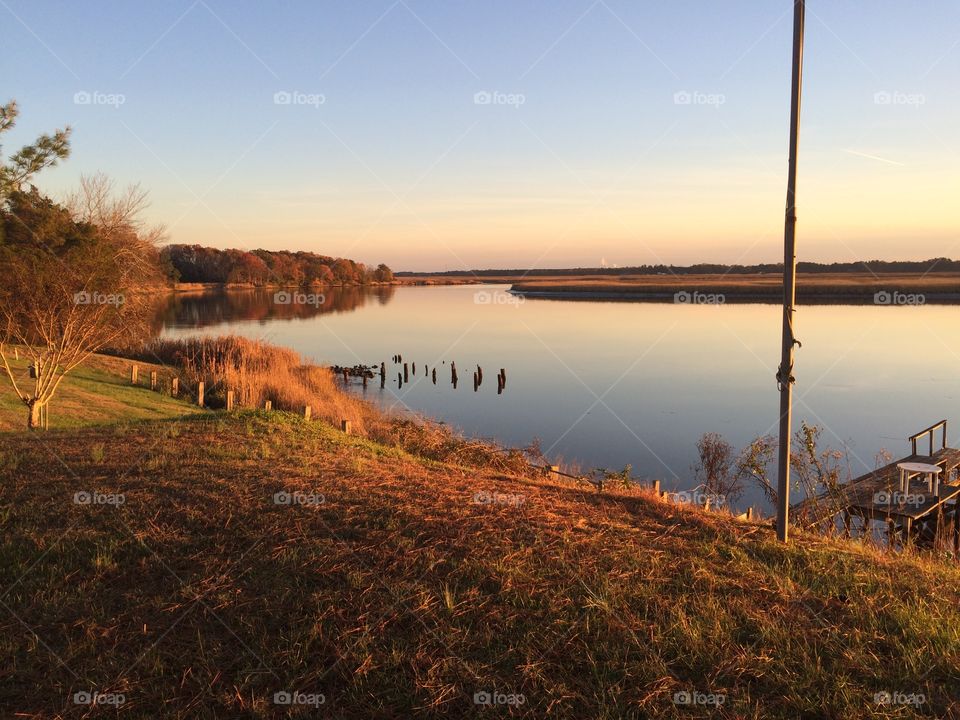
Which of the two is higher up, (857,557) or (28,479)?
(28,479)

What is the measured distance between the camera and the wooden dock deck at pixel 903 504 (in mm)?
12797

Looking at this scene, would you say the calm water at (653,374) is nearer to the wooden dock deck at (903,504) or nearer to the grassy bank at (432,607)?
the wooden dock deck at (903,504)

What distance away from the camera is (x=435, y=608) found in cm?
461

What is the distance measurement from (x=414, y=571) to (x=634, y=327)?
184 feet

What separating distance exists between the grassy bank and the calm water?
11969 millimetres

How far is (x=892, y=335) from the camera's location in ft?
158

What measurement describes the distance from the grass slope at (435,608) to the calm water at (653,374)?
11981 mm

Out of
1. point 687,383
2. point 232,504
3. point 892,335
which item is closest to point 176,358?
point 687,383

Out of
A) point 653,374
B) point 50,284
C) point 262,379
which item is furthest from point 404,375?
point 50,284

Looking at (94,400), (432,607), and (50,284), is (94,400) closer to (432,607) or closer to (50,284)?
(50,284)

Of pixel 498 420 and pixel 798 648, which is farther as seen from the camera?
pixel 498 420

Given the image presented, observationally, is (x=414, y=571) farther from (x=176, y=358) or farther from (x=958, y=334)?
(x=958, y=334)

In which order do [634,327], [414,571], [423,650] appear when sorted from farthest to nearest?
1. [634,327]
2. [414,571]
3. [423,650]

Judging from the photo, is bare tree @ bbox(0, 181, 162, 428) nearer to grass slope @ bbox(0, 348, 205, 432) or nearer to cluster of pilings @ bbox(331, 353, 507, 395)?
grass slope @ bbox(0, 348, 205, 432)
